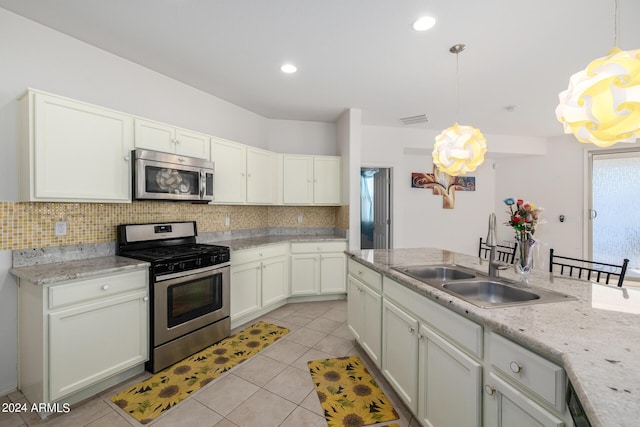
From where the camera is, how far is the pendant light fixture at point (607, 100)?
3.75 feet

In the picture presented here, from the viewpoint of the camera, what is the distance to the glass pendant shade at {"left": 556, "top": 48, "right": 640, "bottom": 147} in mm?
1142

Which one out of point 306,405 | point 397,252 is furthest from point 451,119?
point 306,405

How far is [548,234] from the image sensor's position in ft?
17.9

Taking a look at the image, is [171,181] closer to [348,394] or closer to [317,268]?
[317,268]

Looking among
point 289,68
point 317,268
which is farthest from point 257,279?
point 289,68

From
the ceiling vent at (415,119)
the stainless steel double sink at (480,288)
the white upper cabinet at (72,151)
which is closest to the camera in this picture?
the stainless steel double sink at (480,288)

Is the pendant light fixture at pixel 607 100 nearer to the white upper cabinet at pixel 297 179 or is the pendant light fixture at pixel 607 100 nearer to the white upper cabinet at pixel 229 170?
the white upper cabinet at pixel 229 170

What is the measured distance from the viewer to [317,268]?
13.1ft

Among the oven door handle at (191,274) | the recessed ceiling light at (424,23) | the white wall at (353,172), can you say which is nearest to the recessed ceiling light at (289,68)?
the recessed ceiling light at (424,23)

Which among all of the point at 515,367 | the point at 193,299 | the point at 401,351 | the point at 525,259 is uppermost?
the point at 525,259

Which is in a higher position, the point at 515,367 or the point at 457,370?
the point at 515,367

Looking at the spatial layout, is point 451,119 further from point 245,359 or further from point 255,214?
point 245,359

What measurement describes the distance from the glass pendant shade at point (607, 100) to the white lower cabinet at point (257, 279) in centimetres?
293

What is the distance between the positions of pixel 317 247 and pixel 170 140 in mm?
2206
